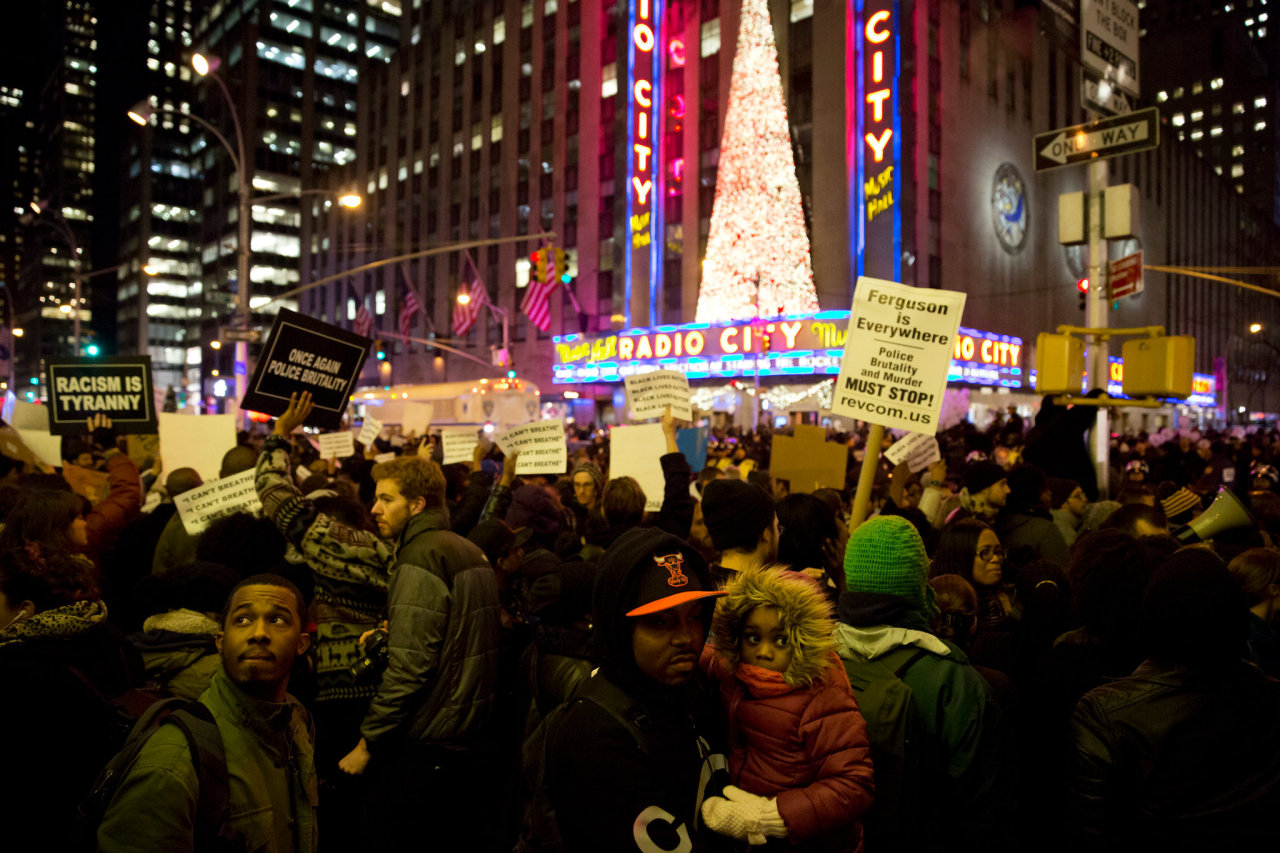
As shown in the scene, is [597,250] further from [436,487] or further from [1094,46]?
[436,487]

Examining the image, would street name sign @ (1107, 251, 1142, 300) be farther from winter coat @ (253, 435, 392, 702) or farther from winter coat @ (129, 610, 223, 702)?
winter coat @ (129, 610, 223, 702)

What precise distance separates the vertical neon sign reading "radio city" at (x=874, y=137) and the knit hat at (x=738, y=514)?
3535 cm

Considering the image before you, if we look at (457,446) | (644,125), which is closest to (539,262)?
(457,446)

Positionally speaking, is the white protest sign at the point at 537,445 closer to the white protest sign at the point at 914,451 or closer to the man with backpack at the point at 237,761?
the white protest sign at the point at 914,451

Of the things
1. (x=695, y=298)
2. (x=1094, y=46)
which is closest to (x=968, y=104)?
(x=695, y=298)

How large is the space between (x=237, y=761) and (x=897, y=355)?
12.5 feet

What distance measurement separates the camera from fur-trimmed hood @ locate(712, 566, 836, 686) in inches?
93.7

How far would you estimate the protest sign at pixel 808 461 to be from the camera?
6.93m

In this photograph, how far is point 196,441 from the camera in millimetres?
7984

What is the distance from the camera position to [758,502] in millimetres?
3516

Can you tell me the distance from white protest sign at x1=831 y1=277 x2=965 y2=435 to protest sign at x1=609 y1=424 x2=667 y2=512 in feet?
8.59

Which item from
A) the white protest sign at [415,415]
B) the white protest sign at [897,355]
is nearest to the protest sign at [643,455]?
the white protest sign at [897,355]

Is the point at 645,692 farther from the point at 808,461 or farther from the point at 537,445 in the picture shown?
the point at 537,445

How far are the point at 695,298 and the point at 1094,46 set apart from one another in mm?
33090
